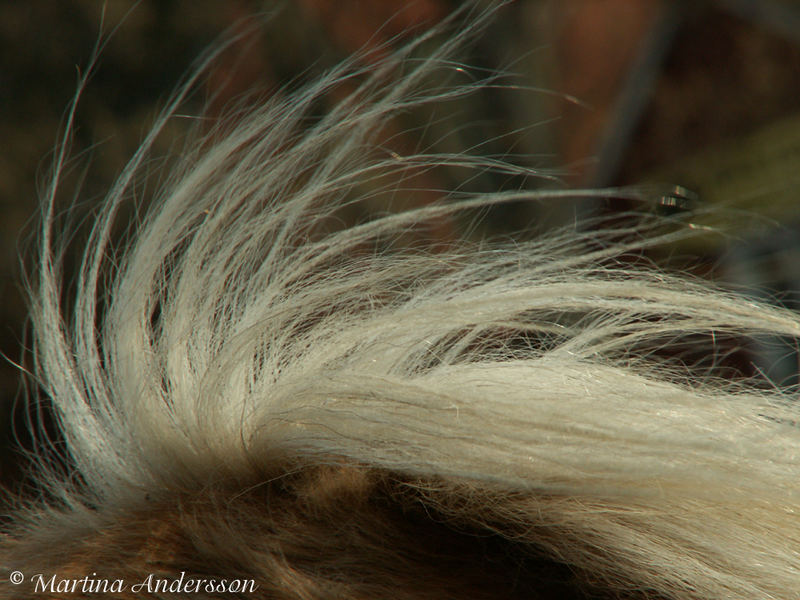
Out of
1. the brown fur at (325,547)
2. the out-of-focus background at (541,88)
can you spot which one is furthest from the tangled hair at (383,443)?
the out-of-focus background at (541,88)

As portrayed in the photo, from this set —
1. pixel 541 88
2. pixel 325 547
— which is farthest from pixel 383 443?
pixel 541 88

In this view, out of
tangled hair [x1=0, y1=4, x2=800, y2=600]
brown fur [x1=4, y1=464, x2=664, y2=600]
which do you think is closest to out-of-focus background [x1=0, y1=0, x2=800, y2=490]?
tangled hair [x1=0, y1=4, x2=800, y2=600]

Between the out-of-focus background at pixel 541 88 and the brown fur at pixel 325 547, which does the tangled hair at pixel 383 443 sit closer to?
the brown fur at pixel 325 547

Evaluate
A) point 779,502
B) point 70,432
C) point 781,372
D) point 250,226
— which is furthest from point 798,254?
point 70,432

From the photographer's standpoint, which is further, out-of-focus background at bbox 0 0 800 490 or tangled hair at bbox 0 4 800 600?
out-of-focus background at bbox 0 0 800 490

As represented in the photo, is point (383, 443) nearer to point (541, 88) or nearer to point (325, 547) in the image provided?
point (325, 547)

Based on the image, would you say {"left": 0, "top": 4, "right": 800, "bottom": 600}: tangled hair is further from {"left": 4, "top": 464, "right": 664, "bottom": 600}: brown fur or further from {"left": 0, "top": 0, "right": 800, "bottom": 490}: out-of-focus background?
{"left": 0, "top": 0, "right": 800, "bottom": 490}: out-of-focus background

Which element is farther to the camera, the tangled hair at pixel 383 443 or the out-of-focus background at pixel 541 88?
the out-of-focus background at pixel 541 88
